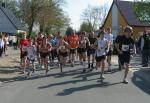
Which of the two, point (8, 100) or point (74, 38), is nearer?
point (8, 100)

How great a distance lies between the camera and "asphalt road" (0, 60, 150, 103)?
38.9 feet

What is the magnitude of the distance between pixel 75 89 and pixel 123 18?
50.3 meters

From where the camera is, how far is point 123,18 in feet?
208

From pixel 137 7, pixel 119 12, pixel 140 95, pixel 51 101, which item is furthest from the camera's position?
pixel 119 12

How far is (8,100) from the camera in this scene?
38.5 feet

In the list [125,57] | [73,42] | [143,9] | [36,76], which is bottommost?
[36,76]

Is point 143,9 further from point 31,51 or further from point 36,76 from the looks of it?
point 36,76

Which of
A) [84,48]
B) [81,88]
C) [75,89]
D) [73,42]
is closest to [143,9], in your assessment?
[73,42]

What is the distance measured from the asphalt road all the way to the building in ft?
141

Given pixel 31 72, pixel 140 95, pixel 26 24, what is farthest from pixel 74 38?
pixel 26 24

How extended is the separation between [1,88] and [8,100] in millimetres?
2505

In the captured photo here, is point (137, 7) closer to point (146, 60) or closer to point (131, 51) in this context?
point (146, 60)

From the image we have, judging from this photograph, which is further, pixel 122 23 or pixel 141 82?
pixel 122 23

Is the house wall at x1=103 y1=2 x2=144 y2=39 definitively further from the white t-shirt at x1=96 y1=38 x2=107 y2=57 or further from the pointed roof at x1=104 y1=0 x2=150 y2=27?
the white t-shirt at x1=96 y1=38 x2=107 y2=57
